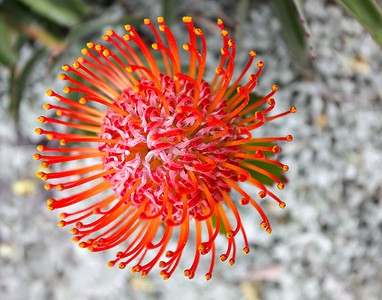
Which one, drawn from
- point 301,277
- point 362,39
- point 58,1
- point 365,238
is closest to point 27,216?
point 58,1

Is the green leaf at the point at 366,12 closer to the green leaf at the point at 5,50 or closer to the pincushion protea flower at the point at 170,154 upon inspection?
the pincushion protea flower at the point at 170,154

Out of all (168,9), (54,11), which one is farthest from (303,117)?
(54,11)

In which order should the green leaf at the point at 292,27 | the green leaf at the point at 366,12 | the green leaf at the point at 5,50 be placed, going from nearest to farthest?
the green leaf at the point at 366,12, the green leaf at the point at 292,27, the green leaf at the point at 5,50

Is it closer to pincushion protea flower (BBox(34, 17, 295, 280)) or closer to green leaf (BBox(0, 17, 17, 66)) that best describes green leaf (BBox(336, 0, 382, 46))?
pincushion protea flower (BBox(34, 17, 295, 280))

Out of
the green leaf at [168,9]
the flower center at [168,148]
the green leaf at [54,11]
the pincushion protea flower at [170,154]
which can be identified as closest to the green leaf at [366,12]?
the pincushion protea flower at [170,154]

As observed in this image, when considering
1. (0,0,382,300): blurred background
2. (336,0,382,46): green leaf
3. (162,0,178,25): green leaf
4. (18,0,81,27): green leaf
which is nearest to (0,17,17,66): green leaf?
(0,0,382,300): blurred background

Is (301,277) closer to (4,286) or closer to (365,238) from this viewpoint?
(365,238)
